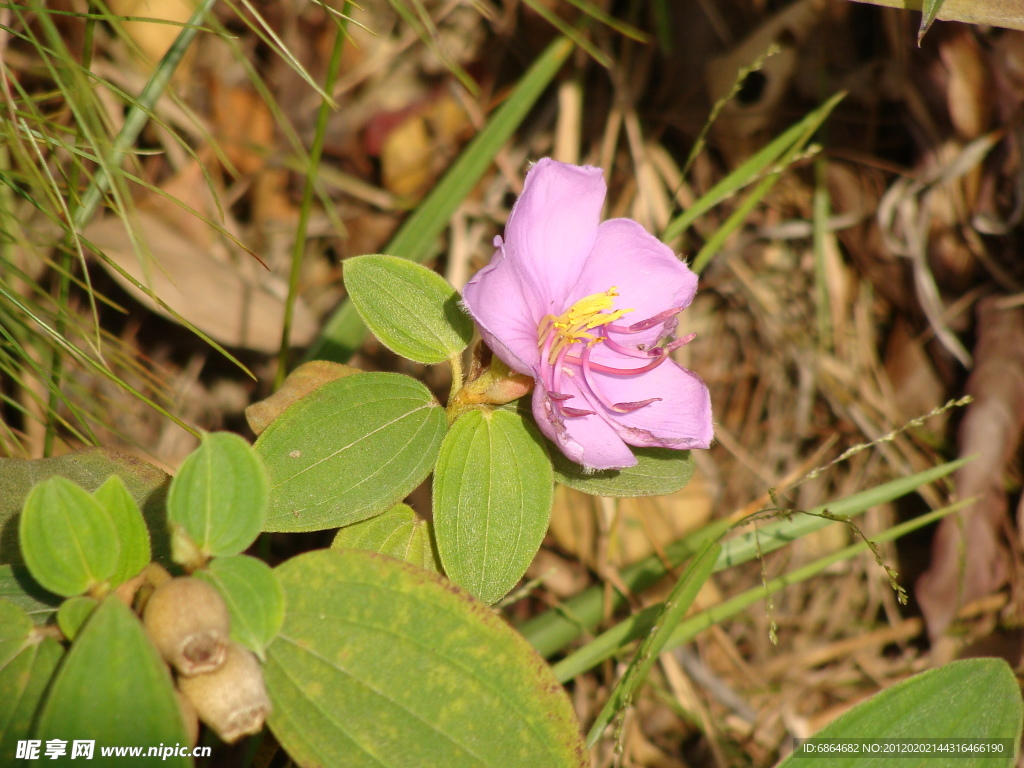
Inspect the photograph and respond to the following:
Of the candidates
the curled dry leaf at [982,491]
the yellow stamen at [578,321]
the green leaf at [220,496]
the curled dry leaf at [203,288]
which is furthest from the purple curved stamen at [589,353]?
the curled dry leaf at [982,491]

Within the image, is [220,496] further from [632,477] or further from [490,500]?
[632,477]

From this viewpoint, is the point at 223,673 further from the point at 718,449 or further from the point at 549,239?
the point at 718,449

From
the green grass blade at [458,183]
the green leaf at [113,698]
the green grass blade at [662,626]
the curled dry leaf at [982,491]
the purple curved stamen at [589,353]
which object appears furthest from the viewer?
the curled dry leaf at [982,491]

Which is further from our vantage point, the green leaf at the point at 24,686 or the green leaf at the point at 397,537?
the green leaf at the point at 397,537

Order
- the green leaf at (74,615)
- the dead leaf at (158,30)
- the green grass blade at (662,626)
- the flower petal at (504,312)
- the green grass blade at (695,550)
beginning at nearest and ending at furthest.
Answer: the green leaf at (74,615) < the flower petal at (504,312) < the green grass blade at (662,626) < the green grass blade at (695,550) < the dead leaf at (158,30)

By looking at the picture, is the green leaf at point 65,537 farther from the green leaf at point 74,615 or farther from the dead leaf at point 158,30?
the dead leaf at point 158,30

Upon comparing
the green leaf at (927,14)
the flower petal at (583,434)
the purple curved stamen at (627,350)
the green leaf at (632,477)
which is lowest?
the green leaf at (632,477)

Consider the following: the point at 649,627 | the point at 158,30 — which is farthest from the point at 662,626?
the point at 158,30
